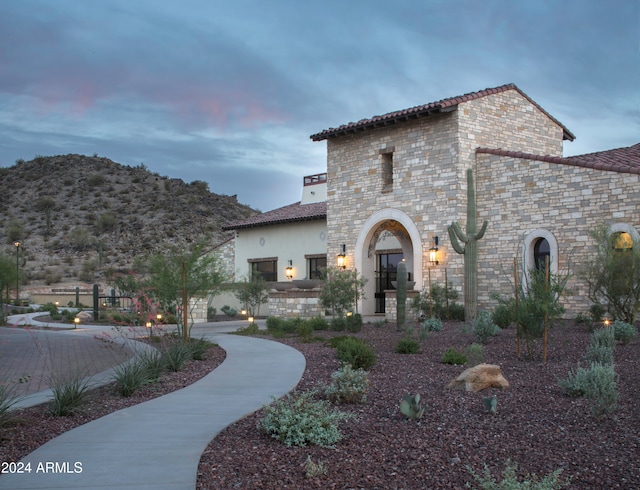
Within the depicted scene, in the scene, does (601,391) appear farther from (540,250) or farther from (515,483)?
(540,250)

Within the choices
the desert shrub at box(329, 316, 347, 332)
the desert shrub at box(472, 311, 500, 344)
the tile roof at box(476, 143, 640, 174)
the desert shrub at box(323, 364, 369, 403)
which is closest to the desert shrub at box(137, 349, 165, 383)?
the desert shrub at box(323, 364, 369, 403)

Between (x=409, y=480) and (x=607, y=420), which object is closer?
(x=409, y=480)

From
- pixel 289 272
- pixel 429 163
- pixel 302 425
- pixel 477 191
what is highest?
pixel 429 163

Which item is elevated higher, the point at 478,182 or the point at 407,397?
the point at 478,182

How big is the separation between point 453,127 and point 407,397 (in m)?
15.5

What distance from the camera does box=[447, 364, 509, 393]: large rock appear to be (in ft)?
27.9

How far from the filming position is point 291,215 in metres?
30.5

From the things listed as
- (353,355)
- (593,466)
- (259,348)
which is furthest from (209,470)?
(259,348)

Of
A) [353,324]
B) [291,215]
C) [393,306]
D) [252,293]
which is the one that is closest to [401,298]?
[353,324]

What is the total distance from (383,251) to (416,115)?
7313 millimetres

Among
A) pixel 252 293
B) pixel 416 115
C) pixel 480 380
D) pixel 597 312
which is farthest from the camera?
pixel 252 293

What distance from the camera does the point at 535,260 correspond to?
20516 mm

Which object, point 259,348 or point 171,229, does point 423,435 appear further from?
point 171,229

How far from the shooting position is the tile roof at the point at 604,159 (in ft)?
60.1
